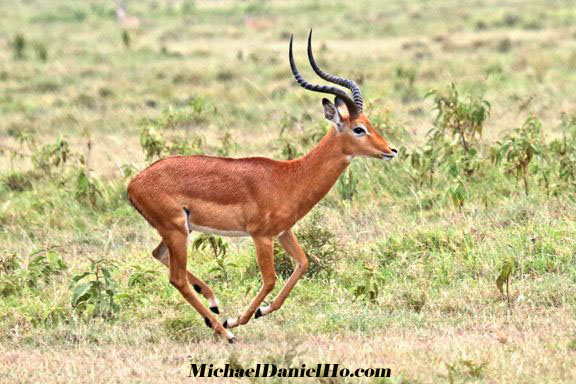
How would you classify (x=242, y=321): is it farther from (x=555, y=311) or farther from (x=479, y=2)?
(x=479, y=2)

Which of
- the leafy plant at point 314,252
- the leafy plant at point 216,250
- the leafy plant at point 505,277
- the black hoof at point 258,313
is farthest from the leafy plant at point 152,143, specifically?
the leafy plant at point 505,277

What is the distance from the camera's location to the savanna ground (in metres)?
6.13

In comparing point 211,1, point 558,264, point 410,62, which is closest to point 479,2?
point 211,1

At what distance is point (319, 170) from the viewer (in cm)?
694

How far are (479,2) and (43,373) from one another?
129 ft

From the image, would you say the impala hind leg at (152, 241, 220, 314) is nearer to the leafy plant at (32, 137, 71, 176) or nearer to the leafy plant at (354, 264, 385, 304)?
the leafy plant at (354, 264, 385, 304)

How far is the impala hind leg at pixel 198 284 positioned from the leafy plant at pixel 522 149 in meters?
3.35

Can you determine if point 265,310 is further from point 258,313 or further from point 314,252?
point 314,252

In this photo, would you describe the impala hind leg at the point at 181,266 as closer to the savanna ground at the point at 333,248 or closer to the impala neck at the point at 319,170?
the savanna ground at the point at 333,248

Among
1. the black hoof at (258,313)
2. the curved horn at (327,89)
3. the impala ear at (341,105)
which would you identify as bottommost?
the black hoof at (258,313)

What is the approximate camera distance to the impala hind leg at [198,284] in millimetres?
6863

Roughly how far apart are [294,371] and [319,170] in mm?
1664

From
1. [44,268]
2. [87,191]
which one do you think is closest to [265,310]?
[44,268]

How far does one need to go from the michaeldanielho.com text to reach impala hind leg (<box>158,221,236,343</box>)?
0.78m
